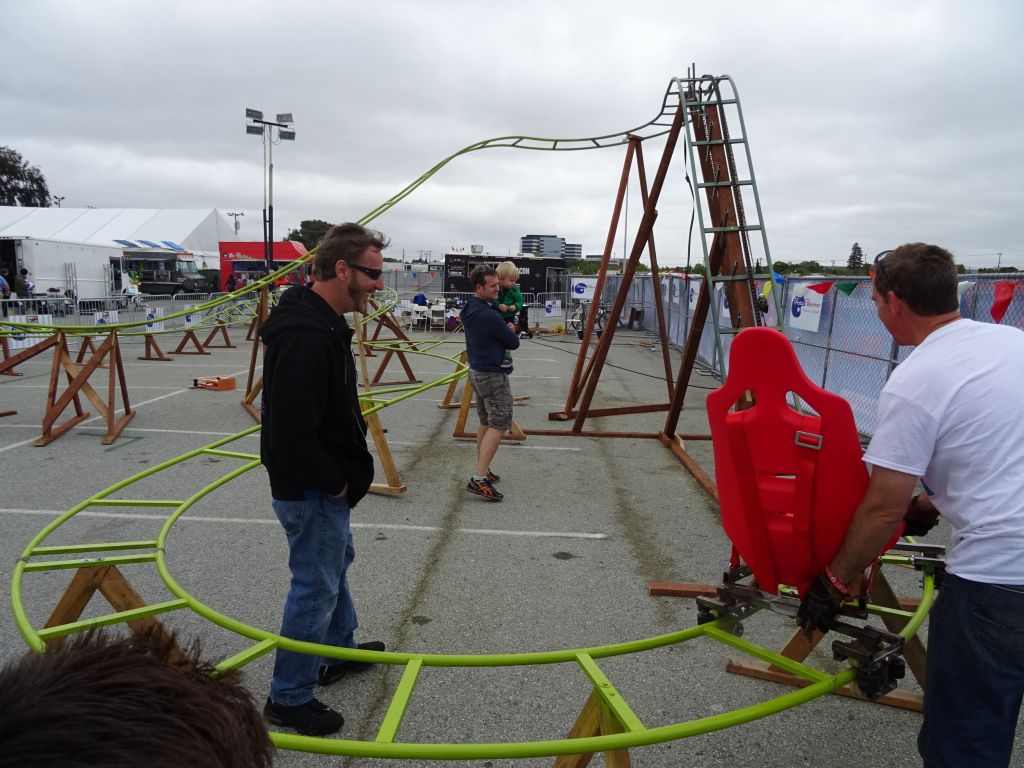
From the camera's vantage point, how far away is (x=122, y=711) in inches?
29.9

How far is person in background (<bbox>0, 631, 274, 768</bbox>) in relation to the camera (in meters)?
0.70

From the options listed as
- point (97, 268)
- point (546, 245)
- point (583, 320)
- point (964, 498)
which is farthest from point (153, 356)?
point (546, 245)

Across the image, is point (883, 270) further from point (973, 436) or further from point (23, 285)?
point (23, 285)

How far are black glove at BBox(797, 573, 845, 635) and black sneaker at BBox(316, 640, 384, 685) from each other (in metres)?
2.05

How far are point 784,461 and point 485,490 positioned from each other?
4.00 metres

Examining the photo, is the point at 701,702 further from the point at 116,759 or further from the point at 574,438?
the point at 574,438

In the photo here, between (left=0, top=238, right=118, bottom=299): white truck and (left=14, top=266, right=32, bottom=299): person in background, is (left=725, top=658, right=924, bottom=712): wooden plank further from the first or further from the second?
(left=0, top=238, right=118, bottom=299): white truck

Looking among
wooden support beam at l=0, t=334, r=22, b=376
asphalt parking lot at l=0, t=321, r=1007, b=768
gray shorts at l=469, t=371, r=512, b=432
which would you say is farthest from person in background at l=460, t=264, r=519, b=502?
wooden support beam at l=0, t=334, r=22, b=376

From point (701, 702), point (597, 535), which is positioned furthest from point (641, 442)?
point (701, 702)

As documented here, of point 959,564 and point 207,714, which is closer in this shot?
point 207,714

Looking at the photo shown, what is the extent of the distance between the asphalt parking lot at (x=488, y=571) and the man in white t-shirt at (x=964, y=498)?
Result: 39.1 inches

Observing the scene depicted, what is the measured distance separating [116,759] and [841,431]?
72.1 inches

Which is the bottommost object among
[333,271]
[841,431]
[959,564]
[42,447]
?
[42,447]

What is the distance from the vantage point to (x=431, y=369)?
14.4m
